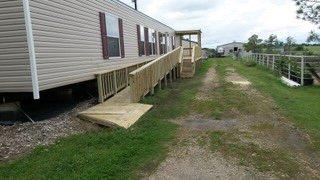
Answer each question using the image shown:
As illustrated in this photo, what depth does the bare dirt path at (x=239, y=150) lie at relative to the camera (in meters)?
5.52

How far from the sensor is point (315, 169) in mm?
5730

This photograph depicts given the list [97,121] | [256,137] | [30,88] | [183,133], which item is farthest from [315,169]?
[30,88]

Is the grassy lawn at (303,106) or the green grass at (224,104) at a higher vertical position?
the green grass at (224,104)

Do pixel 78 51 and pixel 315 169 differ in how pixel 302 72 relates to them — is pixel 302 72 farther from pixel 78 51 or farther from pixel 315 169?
pixel 315 169

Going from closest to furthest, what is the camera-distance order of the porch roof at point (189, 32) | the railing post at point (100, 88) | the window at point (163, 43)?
the railing post at point (100, 88) < the window at point (163, 43) < the porch roof at point (189, 32)

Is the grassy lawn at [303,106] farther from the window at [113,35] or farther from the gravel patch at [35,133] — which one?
the window at [113,35]

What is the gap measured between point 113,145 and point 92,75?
459cm

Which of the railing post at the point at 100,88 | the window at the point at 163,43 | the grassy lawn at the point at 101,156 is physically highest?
the window at the point at 163,43

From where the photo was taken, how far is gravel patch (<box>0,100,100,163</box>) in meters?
6.43

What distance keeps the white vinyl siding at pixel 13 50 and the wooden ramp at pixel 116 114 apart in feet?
4.69

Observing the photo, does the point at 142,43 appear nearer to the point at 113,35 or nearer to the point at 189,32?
the point at 113,35

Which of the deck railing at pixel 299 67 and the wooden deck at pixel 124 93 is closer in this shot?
the wooden deck at pixel 124 93

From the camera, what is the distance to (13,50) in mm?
7715

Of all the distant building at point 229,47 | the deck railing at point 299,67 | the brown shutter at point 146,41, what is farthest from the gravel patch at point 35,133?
the distant building at point 229,47
